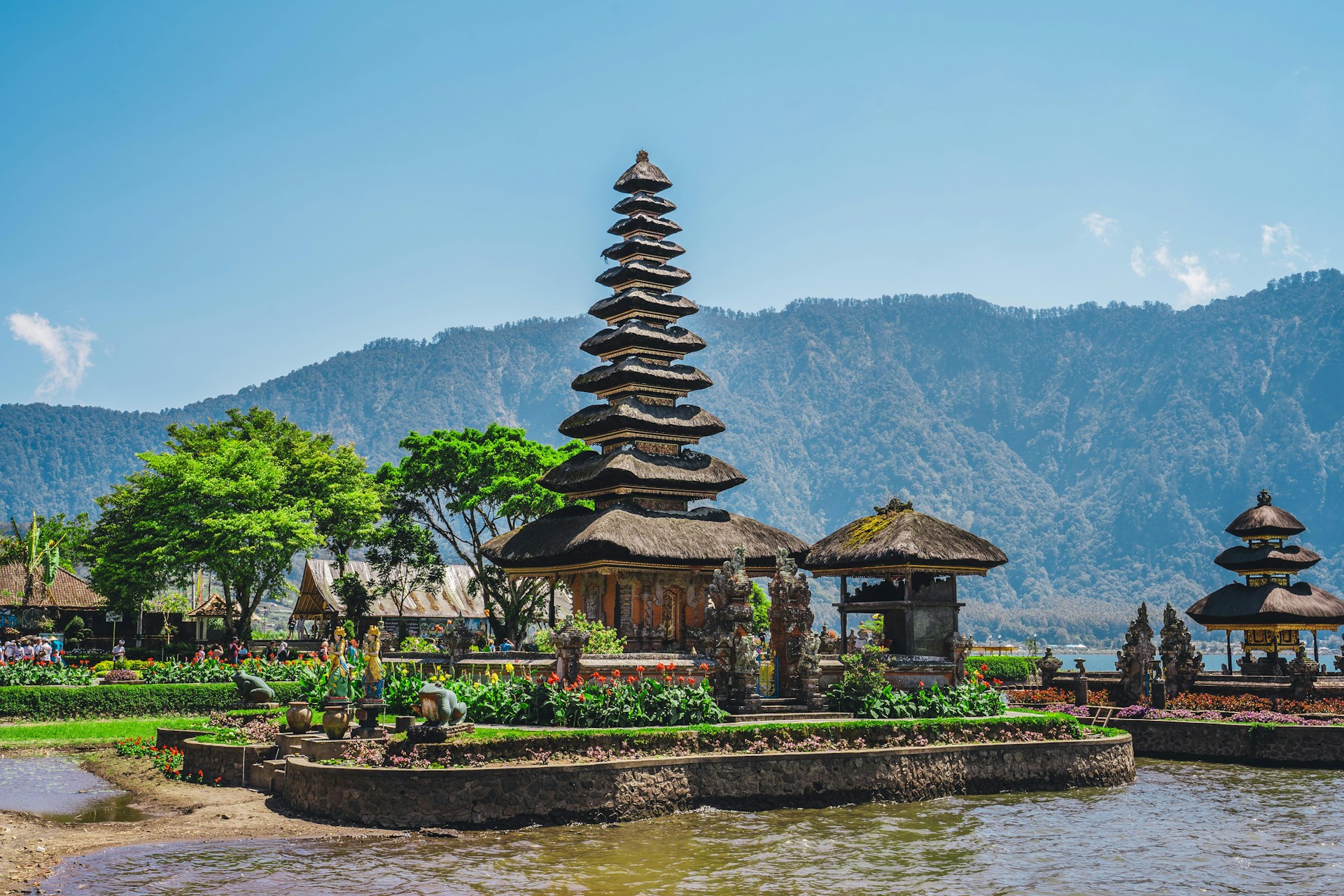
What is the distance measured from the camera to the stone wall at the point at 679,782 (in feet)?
65.2

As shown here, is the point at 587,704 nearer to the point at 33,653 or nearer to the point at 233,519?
the point at 33,653

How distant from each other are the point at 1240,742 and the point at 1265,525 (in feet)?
44.0

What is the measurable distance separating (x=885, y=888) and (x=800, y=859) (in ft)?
6.16

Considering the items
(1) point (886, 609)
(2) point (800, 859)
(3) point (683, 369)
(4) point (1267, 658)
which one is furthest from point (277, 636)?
(2) point (800, 859)

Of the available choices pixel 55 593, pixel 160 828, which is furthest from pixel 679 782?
pixel 55 593

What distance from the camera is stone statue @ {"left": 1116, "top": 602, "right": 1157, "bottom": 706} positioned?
36219mm

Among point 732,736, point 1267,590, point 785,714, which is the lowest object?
point 732,736

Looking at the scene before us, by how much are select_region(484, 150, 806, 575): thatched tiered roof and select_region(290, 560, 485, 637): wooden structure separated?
1778 centimetres

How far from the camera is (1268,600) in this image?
41938 mm

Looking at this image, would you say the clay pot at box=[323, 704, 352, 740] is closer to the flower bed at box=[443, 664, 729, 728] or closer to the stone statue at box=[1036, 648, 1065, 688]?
the flower bed at box=[443, 664, 729, 728]

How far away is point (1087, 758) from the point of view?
26547 millimetres

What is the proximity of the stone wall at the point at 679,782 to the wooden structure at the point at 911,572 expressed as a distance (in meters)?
7.42

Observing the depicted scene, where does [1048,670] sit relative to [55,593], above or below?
below

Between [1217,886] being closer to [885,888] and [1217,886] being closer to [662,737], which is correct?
[885,888]
